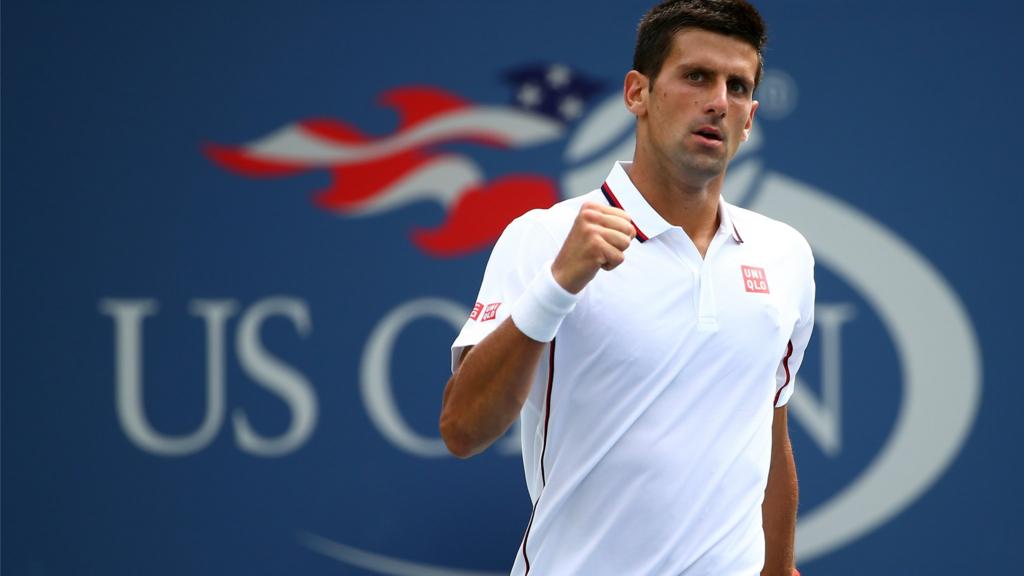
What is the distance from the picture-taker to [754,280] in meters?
2.28

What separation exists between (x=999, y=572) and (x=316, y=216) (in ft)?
8.02

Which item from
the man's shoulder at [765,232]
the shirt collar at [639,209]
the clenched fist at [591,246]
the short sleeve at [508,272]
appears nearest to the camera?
the clenched fist at [591,246]

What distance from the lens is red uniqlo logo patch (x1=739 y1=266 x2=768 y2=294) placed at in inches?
88.9

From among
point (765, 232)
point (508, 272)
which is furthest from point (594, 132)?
point (508, 272)

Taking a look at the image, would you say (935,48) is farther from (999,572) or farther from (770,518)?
(770,518)

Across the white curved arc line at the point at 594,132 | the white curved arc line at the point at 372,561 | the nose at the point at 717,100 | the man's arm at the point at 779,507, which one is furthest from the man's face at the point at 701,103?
the white curved arc line at the point at 372,561

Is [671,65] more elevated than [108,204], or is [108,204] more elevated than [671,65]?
[671,65]

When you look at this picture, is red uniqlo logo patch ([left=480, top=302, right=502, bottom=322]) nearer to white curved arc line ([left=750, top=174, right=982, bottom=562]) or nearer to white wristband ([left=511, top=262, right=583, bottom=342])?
white wristband ([left=511, top=262, right=583, bottom=342])

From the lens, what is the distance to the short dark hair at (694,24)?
88.1 inches

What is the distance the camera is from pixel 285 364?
407 centimetres

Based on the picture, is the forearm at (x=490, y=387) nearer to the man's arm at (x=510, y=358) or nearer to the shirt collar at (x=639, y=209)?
the man's arm at (x=510, y=358)

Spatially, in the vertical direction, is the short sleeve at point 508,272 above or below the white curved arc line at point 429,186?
below

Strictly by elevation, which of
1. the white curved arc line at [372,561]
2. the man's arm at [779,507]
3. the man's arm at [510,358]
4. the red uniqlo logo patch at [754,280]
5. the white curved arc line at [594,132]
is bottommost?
the white curved arc line at [372,561]

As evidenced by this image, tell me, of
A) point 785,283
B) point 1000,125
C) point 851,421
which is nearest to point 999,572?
point 851,421
